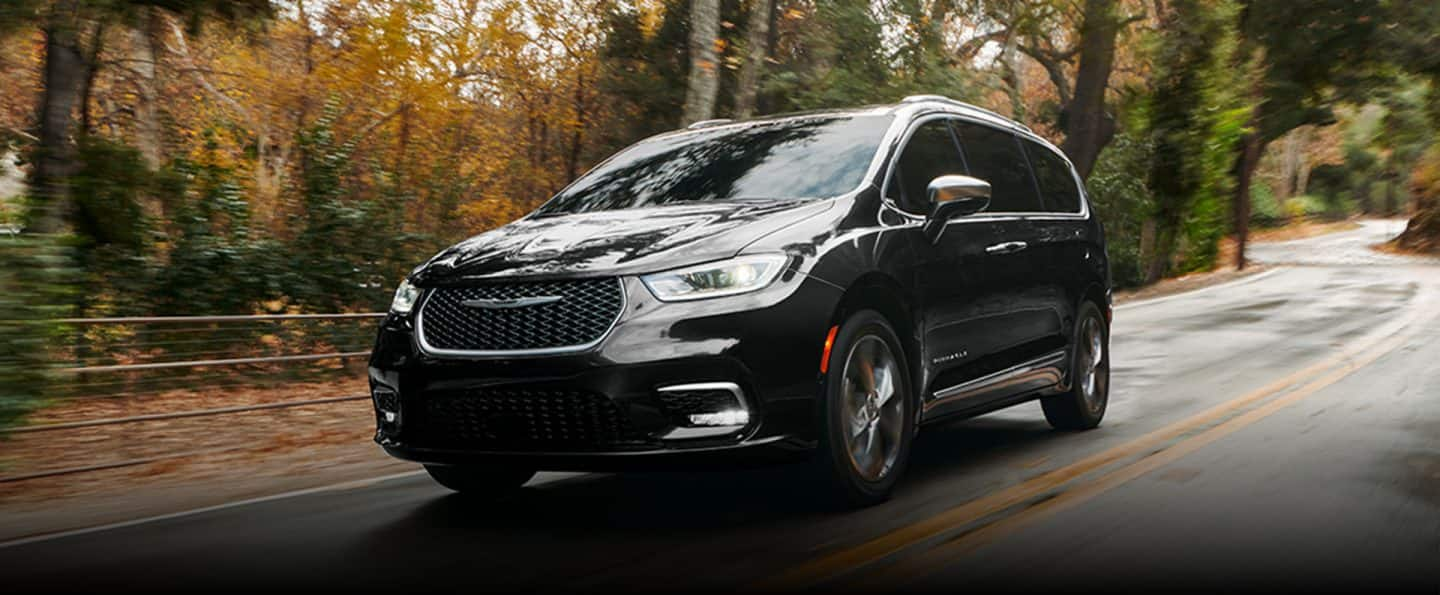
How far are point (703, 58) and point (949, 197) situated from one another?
462 inches

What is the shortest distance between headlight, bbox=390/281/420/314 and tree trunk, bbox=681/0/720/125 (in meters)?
12.0

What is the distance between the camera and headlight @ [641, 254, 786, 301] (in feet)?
17.7

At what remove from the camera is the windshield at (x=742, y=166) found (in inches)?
257

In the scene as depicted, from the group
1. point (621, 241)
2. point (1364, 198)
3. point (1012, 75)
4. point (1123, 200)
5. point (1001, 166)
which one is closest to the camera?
point (621, 241)

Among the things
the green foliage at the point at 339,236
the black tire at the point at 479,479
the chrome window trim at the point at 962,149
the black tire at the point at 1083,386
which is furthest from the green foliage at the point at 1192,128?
the black tire at the point at 479,479

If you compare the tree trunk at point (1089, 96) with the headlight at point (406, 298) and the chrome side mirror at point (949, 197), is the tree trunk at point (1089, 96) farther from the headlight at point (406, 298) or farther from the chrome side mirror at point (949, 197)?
the headlight at point (406, 298)

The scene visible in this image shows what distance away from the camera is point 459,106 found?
1112 inches

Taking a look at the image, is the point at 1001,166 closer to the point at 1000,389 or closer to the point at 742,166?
the point at 1000,389

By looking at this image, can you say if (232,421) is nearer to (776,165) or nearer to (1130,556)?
(776,165)

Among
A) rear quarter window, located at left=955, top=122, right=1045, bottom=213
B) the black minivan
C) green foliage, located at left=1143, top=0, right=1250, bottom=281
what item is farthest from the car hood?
green foliage, located at left=1143, top=0, right=1250, bottom=281

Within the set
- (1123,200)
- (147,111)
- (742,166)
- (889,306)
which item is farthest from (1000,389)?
(1123,200)

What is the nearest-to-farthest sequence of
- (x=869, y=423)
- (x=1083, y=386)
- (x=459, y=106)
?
1. (x=869, y=423)
2. (x=1083, y=386)
3. (x=459, y=106)

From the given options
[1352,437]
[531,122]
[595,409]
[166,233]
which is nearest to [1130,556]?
[595,409]

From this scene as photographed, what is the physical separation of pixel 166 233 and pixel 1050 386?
9.15m
